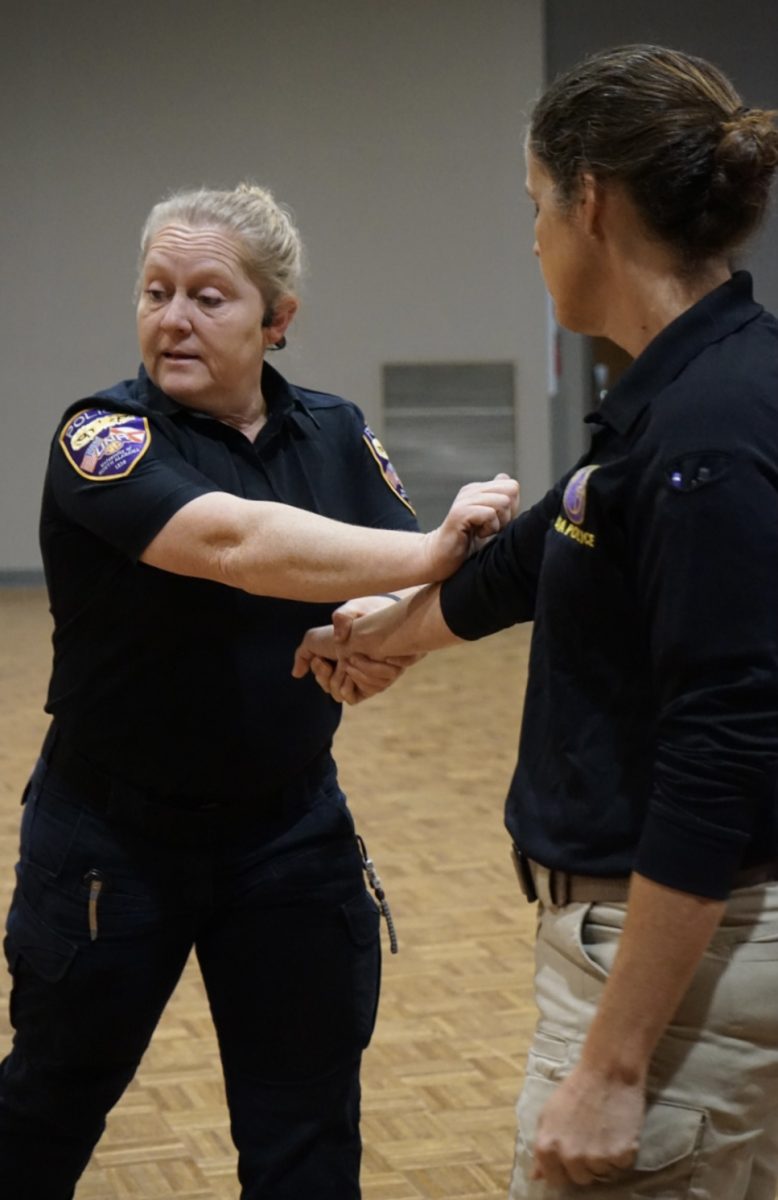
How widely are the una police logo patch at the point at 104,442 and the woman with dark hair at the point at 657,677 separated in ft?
2.58

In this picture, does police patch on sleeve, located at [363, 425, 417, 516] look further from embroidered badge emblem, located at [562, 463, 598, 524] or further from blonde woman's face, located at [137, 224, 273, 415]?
embroidered badge emblem, located at [562, 463, 598, 524]

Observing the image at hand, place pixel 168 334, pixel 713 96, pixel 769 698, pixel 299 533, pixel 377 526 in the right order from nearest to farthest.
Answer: pixel 769 698 → pixel 713 96 → pixel 299 533 → pixel 168 334 → pixel 377 526

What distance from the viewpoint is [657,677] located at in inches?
60.2

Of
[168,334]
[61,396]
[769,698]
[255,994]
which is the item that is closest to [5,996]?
[255,994]

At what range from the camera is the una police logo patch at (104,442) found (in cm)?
227

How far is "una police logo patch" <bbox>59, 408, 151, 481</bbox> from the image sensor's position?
7.46 feet

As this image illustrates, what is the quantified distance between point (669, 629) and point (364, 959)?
47.8 inches

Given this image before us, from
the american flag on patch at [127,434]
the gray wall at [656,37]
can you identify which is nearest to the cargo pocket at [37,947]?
the american flag on patch at [127,434]

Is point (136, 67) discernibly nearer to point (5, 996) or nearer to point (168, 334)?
point (5, 996)

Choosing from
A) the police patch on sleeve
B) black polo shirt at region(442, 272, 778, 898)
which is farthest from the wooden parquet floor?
black polo shirt at region(442, 272, 778, 898)

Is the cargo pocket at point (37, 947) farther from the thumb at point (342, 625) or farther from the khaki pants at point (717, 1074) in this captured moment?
the khaki pants at point (717, 1074)

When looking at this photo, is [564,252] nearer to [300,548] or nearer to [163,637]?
[300,548]

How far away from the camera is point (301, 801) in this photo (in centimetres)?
250

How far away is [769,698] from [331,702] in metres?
1.16
